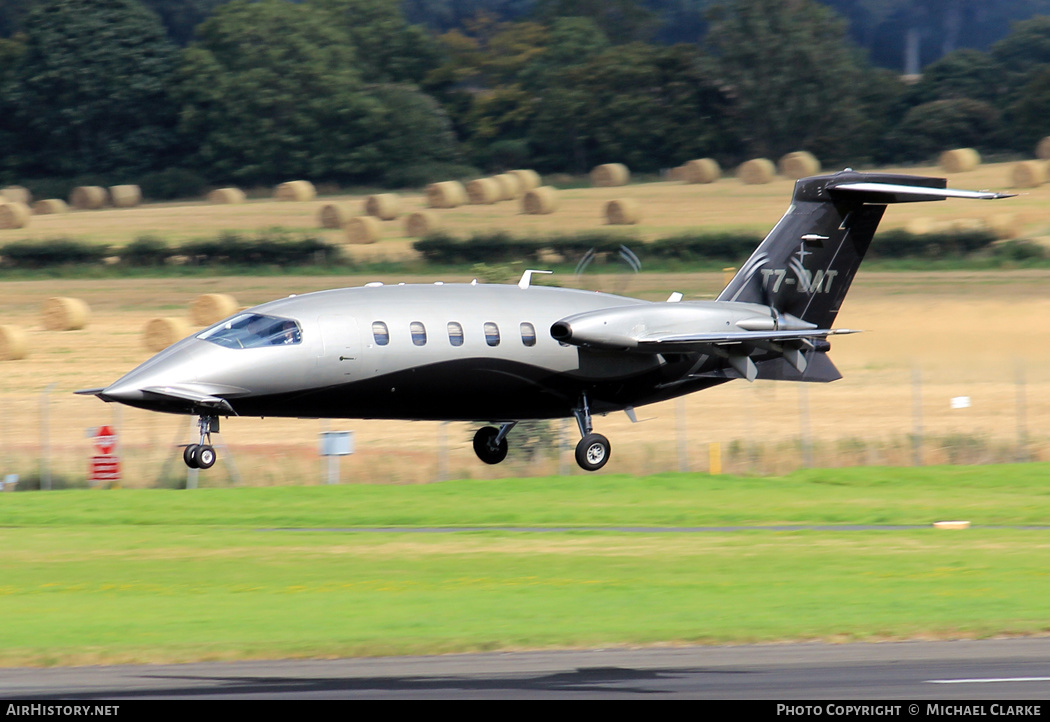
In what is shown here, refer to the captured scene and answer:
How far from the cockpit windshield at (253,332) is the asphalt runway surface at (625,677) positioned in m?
6.98

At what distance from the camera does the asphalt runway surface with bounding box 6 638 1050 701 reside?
1948 centimetres

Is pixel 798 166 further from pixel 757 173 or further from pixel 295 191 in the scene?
pixel 295 191

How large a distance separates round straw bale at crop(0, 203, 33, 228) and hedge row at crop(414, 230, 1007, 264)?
2657cm

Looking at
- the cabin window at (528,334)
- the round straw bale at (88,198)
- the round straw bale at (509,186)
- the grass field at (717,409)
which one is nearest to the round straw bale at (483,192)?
the round straw bale at (509,186)

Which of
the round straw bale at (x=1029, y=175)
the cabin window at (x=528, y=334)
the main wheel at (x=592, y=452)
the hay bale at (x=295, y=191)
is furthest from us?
the hay bale at (x=295, y=191)

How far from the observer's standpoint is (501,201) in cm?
9225

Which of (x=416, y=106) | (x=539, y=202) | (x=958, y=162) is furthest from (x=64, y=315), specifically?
(x=416, y=106)

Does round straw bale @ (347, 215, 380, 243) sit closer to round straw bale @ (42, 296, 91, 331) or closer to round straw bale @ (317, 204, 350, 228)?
round straw bale @ (317, 204, 350, 228)

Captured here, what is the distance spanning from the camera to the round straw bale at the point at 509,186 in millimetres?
91875

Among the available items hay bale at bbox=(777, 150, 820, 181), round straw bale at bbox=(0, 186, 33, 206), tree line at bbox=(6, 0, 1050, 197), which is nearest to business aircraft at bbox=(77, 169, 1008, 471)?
hay bale at bbox=(777, 150, 820, 181)

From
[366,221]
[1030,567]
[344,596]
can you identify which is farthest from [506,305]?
[366,221]

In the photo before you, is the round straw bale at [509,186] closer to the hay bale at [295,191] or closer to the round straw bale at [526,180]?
the round straw bale at [526,180]

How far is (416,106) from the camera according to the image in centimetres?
11600

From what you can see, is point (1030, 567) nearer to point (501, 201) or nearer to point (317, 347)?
point (317, 347)
